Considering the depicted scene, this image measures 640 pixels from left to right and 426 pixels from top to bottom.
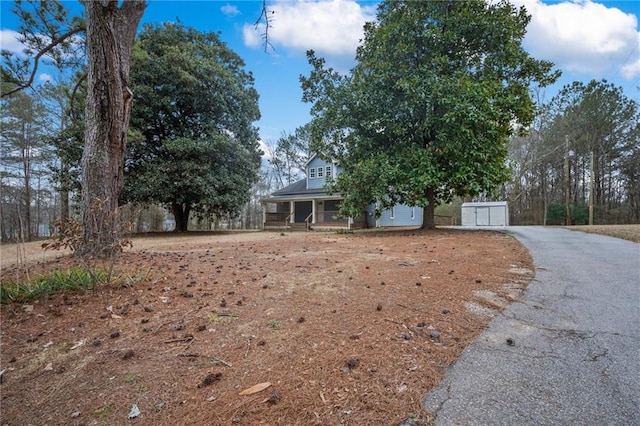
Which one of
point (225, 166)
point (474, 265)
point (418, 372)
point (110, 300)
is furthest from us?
point (225, 166)

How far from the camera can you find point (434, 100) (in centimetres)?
1055

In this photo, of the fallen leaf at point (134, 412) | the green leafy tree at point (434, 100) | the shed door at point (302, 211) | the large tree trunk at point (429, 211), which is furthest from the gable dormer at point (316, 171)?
the fallen leaf at point (134, 412)

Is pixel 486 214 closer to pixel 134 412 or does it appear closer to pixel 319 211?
pixel 319 211

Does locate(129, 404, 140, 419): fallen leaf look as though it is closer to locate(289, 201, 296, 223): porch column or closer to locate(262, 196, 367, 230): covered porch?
locate(262, 196, 367, 230): covered porch

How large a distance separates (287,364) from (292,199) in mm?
20959

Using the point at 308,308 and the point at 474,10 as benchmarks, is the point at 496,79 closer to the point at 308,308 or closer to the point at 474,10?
the point at 474,10

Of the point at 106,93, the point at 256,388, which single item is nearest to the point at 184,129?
the point at 106,93

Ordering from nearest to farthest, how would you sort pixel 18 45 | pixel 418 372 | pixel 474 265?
1. pixel 418 372
2. pixel 474 265
3. pixel 18 45

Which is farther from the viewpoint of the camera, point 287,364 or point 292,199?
point 292,199

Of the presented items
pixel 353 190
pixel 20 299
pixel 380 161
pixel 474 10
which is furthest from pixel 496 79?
pixel 20 299

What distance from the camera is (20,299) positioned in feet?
10.6

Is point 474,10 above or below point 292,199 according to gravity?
above

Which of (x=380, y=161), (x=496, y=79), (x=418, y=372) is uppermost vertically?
(x=496, y=79)

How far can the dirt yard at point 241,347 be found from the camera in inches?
63.9
